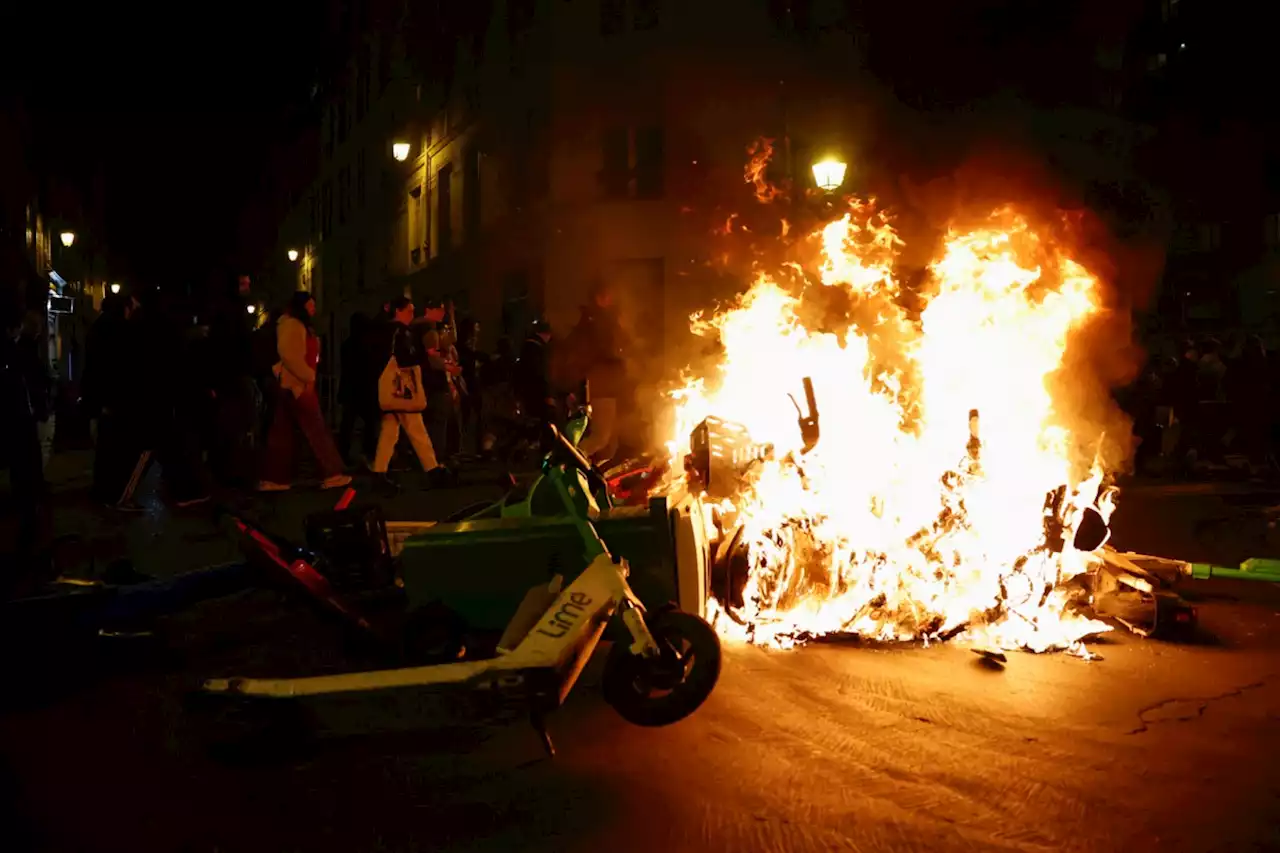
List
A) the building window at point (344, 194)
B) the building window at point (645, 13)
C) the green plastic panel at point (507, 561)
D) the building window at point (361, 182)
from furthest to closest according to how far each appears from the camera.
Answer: the building window at point (344, 194) → the building window at point (361, 182) → the building window at point (645, 13) → the green plastic panel at point (507, 561)

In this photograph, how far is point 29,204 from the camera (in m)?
39.1

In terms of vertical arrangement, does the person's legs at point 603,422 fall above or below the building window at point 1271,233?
below

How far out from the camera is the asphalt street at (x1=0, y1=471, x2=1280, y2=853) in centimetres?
348

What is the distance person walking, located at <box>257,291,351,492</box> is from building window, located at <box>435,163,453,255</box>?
20261 millimetres

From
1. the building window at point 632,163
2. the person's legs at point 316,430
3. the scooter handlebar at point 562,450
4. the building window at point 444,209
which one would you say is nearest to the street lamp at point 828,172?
the building window at point 632,163

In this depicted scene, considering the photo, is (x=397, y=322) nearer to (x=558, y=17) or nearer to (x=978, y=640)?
(x=978, y=640)

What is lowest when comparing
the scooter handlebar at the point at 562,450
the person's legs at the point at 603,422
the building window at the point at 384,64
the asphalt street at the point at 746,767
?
the asphalt street at the point at 746,767

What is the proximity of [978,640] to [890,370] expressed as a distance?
77.9 inches

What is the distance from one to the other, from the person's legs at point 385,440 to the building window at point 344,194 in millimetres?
35236

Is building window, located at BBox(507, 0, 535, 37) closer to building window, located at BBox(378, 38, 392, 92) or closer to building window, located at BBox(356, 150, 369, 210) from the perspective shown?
building window, located at BBox(378, 38, 392, 92)

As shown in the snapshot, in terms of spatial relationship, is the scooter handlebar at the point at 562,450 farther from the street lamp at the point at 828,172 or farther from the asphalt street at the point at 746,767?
the street lamp at the point at 828,172

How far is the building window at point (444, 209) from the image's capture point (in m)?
31.3

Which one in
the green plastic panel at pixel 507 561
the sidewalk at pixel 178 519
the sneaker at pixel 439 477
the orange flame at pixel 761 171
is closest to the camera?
the green plastic panel at pixel 507 561

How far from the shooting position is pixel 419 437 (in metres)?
11.8
